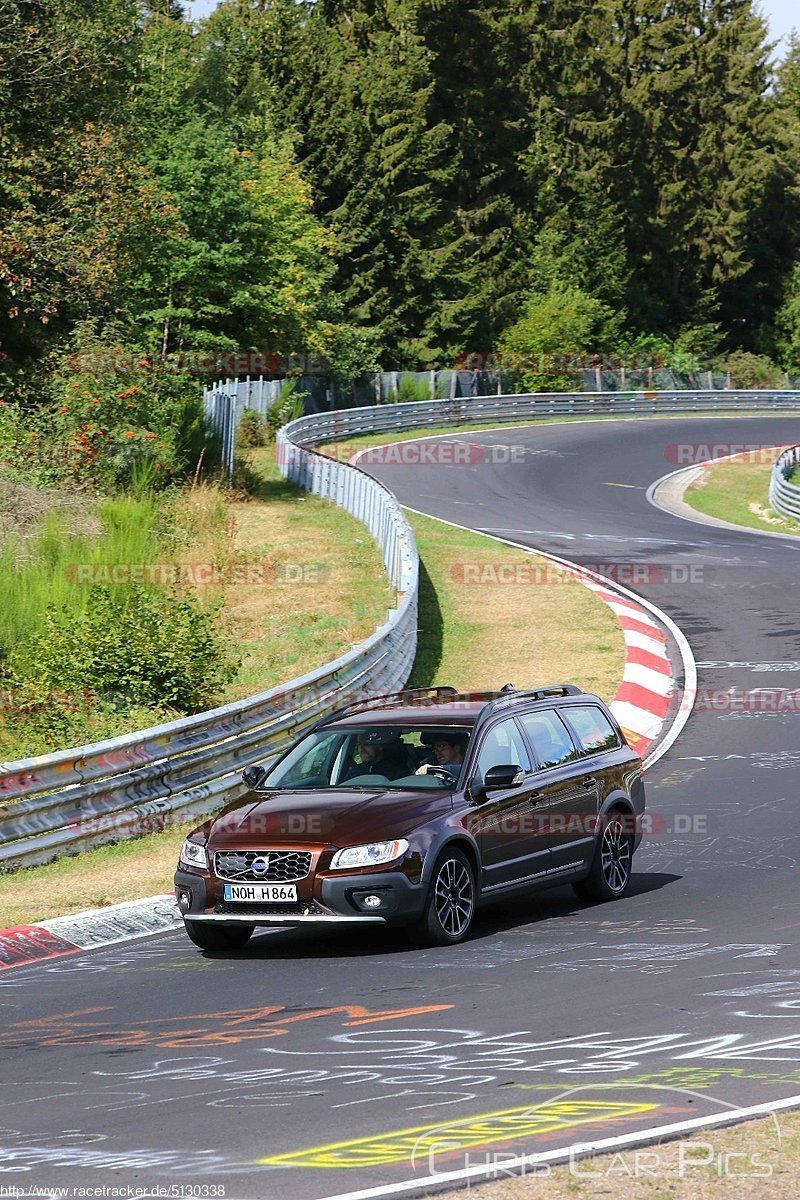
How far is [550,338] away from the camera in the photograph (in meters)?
78.4

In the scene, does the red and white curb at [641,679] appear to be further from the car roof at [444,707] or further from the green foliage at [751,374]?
the green foliage at [751,374]

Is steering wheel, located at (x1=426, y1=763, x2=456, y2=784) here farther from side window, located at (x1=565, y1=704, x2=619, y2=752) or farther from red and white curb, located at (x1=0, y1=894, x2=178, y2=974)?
red and white curb, located at (x1=0, y1=894, x2=178, y2=974)

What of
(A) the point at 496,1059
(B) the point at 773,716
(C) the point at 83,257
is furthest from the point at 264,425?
(A) the point at 496,1059

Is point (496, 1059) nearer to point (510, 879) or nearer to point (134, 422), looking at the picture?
point (510, 879)

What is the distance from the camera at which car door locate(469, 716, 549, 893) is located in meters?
10.8

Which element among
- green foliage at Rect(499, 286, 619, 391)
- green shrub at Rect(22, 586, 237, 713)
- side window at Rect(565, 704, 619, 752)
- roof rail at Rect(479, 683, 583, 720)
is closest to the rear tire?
roof rail at Rect(479, 683, 583, 720)

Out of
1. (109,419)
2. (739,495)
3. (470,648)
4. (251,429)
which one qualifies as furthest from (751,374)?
(470,648)

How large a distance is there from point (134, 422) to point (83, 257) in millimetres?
4672

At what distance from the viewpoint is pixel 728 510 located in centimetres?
4225

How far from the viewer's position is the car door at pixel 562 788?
1148 cm

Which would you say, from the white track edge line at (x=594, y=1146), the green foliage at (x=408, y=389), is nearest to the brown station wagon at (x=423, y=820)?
the white track edge line at (x=594, y=1146)

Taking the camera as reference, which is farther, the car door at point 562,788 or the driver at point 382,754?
the car door at point 562,788

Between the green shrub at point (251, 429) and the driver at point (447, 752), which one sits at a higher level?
the green shrub at point (251, 429)

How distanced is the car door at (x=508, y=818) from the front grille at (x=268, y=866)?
1.24 metres
